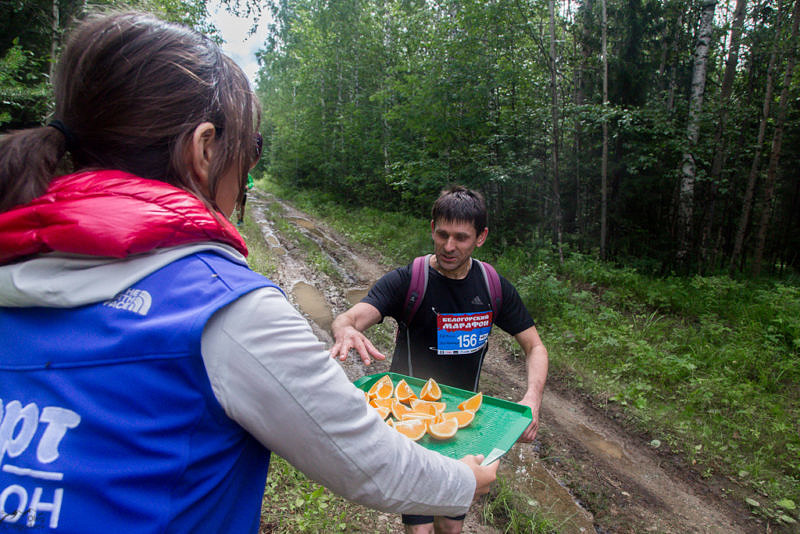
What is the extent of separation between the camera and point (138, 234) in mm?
759

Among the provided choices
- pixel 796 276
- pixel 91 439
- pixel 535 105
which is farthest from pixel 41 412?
pixel 796 276

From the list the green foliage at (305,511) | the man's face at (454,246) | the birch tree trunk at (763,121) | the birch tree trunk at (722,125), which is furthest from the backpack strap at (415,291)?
the birch tree trunk at (763,121)

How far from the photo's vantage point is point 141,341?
74 centimetres

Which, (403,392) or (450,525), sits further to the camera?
(450,525)

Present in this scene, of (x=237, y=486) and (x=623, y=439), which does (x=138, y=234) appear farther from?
(x=623, y=439)

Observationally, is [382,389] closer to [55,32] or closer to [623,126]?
[623,126]

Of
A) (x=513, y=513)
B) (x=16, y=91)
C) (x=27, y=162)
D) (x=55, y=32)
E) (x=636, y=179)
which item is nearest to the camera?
(x=27, y=162)

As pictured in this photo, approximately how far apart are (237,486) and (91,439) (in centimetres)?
30

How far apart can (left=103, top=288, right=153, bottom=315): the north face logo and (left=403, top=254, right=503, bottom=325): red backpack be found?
2.03 metres

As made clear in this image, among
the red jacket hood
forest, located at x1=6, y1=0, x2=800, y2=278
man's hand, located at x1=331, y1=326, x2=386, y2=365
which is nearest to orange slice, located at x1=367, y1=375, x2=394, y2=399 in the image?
man's hand, located at x1=331, y1=326, x2=386, y2=365

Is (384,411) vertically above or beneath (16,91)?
beneath

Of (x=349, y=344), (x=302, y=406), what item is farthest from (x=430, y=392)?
(x=302, y=406)

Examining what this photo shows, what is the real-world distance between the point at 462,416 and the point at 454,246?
122cm

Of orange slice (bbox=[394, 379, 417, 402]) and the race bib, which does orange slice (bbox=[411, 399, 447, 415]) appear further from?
the race bib
